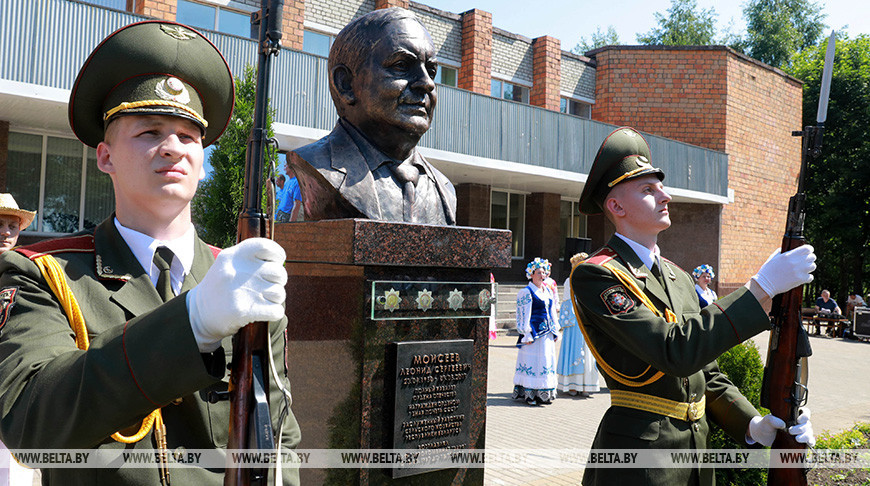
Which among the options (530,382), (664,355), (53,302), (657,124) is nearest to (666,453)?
(664,355)

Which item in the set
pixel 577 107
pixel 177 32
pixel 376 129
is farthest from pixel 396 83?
pixel 577 107

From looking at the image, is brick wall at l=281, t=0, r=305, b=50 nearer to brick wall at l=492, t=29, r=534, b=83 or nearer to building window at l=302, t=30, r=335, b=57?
building window at l=302, t=30, r=335, b=57

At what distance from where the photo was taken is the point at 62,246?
1.59 m

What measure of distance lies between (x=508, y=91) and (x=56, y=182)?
13527 millimetres

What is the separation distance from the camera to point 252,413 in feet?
4.29

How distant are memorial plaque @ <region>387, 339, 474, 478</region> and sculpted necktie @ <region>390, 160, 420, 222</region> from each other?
0.73m

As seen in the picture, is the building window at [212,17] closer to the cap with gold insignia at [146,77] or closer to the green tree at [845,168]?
the cap with gold insignia at [146,77]

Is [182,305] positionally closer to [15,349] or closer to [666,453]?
[15,349]

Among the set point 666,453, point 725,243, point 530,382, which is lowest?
point 530,382

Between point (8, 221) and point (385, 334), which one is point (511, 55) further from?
point (385, 334)

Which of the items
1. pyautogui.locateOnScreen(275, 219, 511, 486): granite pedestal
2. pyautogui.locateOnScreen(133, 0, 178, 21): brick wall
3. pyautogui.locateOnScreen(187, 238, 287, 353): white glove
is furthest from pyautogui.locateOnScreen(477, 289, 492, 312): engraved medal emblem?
pyautogui.locateOnScreen(133, 0, 178, 21): brick wall

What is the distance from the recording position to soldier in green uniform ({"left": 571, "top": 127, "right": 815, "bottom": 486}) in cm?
231

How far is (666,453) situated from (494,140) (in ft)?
44.5

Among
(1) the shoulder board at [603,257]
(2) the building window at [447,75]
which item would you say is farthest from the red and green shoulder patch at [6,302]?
(2) the building window at [447,75]
